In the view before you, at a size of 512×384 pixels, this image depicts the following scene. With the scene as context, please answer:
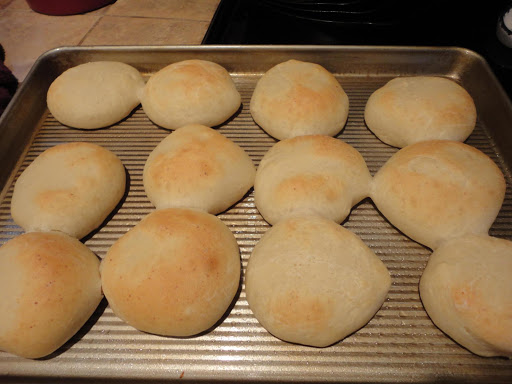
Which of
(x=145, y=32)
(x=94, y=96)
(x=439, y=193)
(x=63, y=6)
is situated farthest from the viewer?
(x=63, y=6)

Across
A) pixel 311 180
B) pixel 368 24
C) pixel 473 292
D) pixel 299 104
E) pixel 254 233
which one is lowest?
pixel 254 233

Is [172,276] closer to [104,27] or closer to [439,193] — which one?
[439,193]

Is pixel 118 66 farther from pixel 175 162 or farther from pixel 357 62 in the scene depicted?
pixel 357 62

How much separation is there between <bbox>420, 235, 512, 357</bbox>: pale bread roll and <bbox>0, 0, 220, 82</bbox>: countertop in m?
1.70

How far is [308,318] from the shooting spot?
3.14 ft

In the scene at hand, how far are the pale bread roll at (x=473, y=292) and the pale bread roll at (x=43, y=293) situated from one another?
1.00m

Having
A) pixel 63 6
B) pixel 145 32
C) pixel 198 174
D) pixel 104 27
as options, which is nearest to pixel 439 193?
pixel 198 174

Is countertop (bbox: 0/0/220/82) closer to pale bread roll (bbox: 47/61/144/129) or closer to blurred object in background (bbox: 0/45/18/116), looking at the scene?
blurred object in background (bbox: 0/45/18/116)

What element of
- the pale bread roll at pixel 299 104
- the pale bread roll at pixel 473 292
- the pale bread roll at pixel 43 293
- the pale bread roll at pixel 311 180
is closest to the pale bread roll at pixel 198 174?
the pale bread roll at pixel 311 180

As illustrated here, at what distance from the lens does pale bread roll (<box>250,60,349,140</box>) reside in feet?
4.51

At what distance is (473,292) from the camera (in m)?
0.96

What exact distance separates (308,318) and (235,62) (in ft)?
3.98

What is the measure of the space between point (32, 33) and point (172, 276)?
6.55 feet

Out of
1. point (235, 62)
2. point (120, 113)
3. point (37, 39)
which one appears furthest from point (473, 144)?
point (37, 39)
